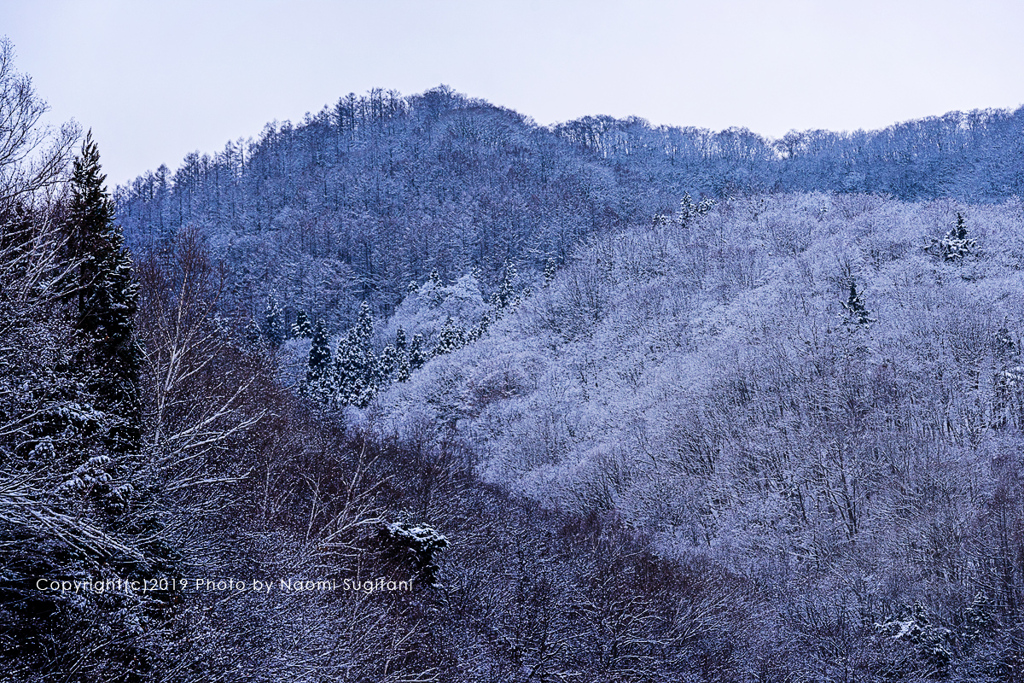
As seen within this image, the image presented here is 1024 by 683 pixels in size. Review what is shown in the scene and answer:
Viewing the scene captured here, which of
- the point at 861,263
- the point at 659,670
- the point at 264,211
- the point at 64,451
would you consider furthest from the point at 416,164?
the point at 64,451

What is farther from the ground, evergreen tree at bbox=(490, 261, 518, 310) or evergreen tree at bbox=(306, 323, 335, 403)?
evergreen tree at bbox=(490, 261, 518, 310)

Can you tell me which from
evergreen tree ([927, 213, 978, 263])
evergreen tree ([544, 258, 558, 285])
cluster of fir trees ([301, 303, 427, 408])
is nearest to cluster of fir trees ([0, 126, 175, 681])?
cluster of fir trees ([301, 303, 427, 408])

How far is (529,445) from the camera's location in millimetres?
68812

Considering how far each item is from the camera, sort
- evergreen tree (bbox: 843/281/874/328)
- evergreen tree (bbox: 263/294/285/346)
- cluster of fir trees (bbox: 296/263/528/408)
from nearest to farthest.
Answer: evergreen tree (bbox: 843/281/874/328) < cluster of fir trees (bbox: 296/263/528/408) < evergreen tree (bbox: 263/294/285/346)

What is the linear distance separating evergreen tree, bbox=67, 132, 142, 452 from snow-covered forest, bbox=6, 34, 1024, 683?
0.08m

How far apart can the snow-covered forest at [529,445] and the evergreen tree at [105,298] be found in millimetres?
79

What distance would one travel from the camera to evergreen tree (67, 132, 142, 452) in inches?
527

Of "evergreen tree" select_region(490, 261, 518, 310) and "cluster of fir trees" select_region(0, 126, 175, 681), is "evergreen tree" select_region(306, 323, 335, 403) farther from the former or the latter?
"cluster of fir trees" select_region(0, 126, 175, 681)

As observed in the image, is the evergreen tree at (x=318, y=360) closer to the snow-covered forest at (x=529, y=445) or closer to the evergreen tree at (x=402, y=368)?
the snow-covered forest at (x=529, y=445)

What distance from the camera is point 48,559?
927 centimetres

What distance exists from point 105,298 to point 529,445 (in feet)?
184

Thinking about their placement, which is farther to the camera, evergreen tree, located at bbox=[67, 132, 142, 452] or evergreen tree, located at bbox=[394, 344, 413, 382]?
A: evergreen tree, located at bbox=[394, 344, 413, 382]

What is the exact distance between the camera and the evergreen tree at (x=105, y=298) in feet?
43.9

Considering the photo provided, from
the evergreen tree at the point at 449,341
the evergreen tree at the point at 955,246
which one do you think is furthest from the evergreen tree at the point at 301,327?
the evergreen tree at the point at 955,246
